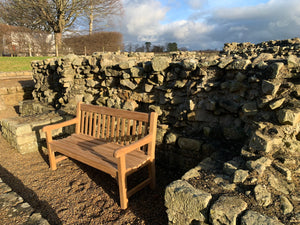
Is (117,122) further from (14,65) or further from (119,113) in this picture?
(14,65)

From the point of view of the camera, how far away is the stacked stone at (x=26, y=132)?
4312 mm

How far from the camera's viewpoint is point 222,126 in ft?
10.6

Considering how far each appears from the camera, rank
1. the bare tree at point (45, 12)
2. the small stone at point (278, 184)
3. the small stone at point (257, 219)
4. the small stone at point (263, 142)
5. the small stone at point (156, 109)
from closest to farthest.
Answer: the small stone at point (257, 219) → the small stone at point (278, 184) → the small stone at point (263, 142) → the small stone at point (156, 109) → the bare tree at point (45, 12)

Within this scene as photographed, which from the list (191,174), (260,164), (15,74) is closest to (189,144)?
(191,174)

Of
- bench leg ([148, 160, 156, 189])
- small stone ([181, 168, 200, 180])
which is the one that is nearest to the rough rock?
small stone ([181, 168, 200, 180])

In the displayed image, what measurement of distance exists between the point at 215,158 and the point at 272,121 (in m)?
0.81

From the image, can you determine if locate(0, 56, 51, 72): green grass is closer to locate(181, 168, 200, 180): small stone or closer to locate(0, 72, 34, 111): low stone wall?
locate(0, 72, 34, 111): low stone wall

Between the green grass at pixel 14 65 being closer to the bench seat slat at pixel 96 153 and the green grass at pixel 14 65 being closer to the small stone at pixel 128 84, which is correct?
the small stone at pixel 128 84

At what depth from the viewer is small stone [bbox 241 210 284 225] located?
154 cm

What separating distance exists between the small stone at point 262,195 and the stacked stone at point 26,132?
162 inches

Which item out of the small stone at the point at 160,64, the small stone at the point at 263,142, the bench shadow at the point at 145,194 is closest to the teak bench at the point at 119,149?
the bench shadow at the point at 145,194

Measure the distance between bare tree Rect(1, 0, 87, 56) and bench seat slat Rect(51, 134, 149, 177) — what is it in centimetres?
1391

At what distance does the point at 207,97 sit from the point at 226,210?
1.95 metres

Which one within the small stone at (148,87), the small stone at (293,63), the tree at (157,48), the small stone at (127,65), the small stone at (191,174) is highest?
the tree at (157,48)
